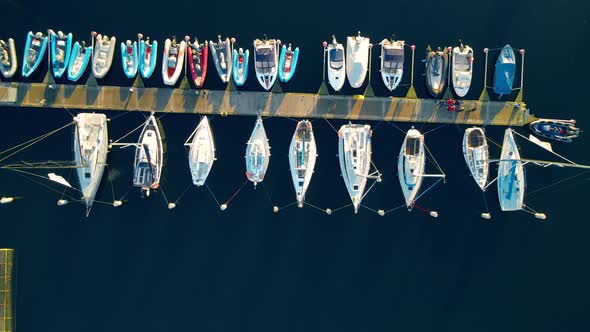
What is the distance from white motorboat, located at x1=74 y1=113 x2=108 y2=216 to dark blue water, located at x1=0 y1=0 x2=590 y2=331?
852mm

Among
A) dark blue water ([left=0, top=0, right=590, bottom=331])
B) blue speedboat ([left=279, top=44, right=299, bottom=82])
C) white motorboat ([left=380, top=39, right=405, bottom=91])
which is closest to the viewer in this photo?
white motorboat ([left=380, top=39, right=405, bottom=91])

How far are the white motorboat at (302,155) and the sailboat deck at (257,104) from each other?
3.51 feet

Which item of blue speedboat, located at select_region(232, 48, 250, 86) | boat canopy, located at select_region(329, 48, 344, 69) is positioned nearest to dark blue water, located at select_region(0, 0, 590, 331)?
boat canopy, located at select_region(329, 48, 344, 69)

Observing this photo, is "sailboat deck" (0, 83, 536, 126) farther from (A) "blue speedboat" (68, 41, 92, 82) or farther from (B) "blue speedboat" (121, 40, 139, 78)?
(B) "blue speedboat" (121, 40, 139, 78)

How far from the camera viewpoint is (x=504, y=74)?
A: 87.2 feet

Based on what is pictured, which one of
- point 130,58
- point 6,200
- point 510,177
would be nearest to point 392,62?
point 510,177

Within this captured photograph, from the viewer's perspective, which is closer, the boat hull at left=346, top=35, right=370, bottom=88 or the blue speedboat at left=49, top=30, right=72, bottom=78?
the blue speedboat at left=49, top=30, right=72, bottom=78

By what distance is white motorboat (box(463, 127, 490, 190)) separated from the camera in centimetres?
2628

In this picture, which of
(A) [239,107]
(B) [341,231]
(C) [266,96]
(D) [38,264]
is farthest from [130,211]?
(B) [341,231]

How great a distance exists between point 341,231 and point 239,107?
384 inches

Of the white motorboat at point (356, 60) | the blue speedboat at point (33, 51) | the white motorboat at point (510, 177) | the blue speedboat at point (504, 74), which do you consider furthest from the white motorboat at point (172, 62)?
the white motorboat at point (510, 177)

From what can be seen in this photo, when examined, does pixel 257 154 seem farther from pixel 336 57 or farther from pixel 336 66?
pixel 336 57

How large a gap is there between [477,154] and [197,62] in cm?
1753

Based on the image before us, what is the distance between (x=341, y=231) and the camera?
27.0m
